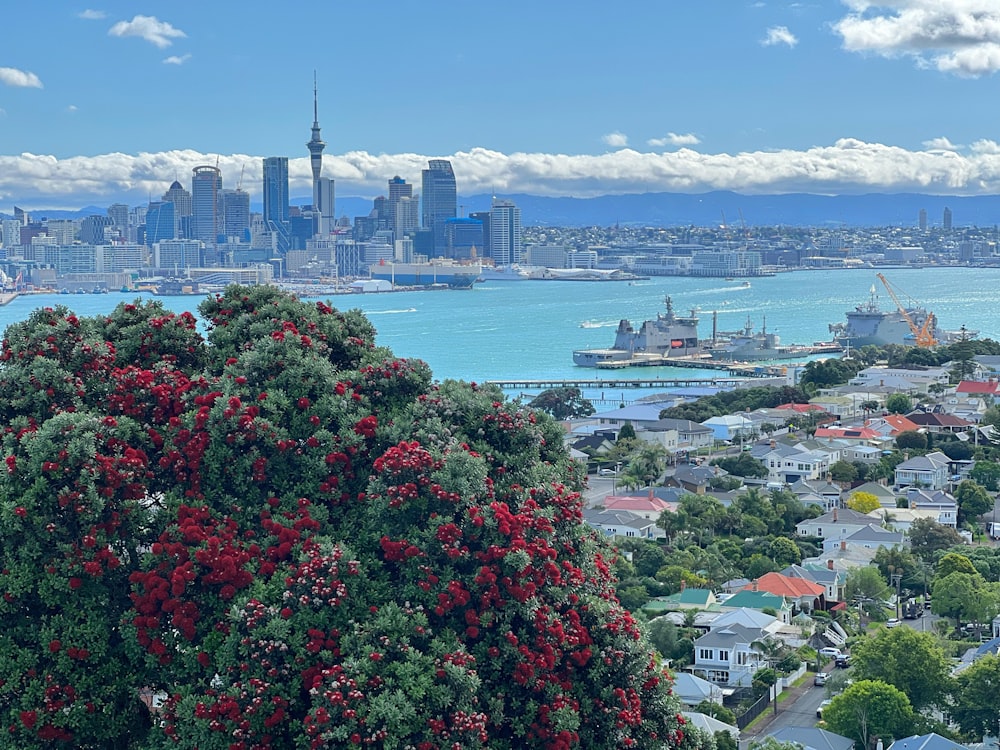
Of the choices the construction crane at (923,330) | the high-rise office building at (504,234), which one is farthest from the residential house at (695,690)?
the high-rise office building at (504,234)

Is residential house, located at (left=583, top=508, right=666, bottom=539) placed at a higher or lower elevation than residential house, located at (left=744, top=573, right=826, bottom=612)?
lower

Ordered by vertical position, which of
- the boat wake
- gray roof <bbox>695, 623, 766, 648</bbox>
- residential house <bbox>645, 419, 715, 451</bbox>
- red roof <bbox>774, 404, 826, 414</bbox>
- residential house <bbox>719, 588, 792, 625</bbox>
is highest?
gray roof <bbox>695, 623, 766, 648</bbox>

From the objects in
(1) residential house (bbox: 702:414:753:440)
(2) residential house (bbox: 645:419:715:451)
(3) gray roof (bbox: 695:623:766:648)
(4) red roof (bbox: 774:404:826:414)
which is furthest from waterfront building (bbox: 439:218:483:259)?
(3) gray roof (bbox: 695:623:766:648)

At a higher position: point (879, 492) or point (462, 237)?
point (462, 237)

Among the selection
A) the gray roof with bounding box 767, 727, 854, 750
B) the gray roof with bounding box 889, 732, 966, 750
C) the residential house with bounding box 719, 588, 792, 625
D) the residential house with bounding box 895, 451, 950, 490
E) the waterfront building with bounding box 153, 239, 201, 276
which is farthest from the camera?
the waterfront building with bounding box 153, 239, 201, 276

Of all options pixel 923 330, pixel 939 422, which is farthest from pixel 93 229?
pixel 939 422

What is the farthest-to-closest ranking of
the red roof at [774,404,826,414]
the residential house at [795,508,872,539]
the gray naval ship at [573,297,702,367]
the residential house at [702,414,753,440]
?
the gray naval ship at [573,297,702,367] → the red roof at [774,404,826,414] → the residential house at [702,414,753,440] → the residential house at [795,508,872,539]

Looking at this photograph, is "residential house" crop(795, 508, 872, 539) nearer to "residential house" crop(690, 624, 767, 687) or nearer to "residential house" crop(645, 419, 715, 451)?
"residential house" crop(690, 624, 767, 687)

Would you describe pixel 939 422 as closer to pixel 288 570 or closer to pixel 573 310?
pixel 288 570

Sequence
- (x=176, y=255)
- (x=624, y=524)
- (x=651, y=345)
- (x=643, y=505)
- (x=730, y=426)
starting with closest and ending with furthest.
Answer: (x=624, y=524)
(x=643, y=505)
(x=730, y=426)
(x=651, y=345)
(x=176, y=255)
